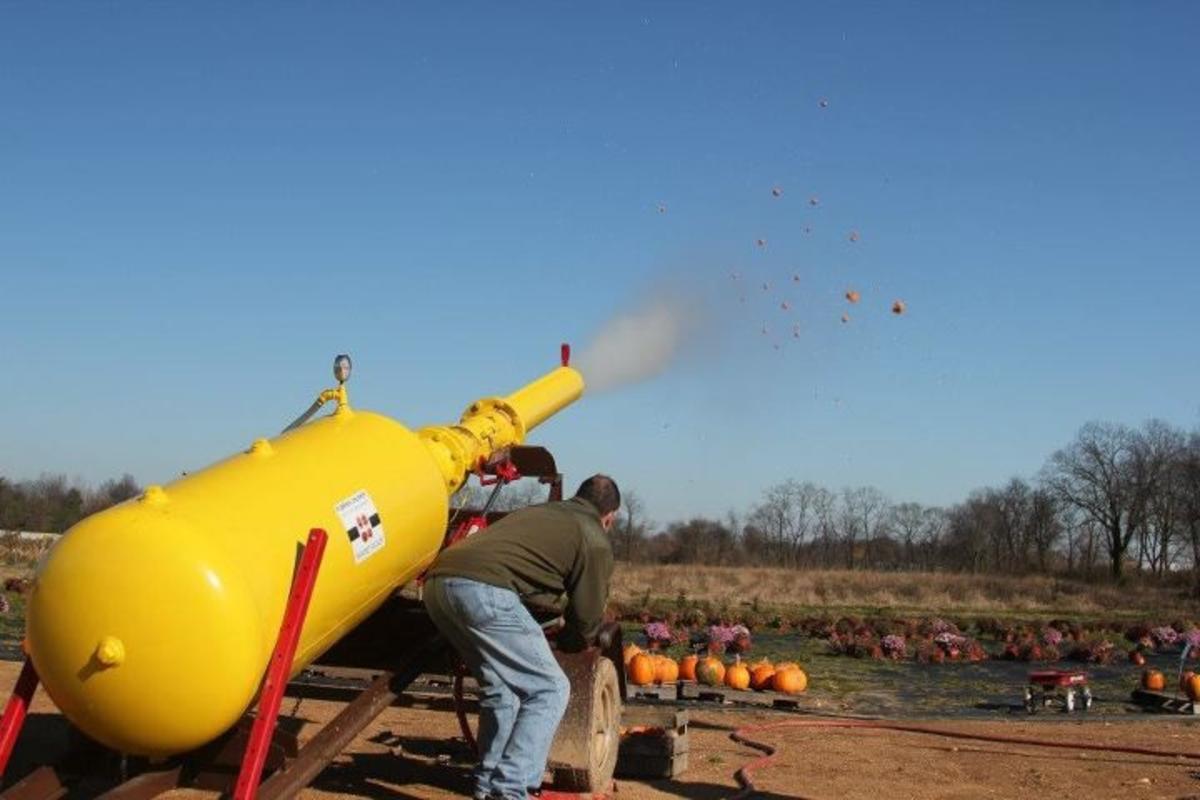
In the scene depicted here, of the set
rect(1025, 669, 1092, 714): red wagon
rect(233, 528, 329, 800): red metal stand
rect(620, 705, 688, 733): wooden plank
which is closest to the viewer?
rect(233, 528, 329, 800): red metal stand

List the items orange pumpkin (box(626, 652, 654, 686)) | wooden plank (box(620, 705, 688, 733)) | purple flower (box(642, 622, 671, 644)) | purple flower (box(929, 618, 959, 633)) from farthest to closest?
purple flower (box(929, 618, 959, 633)), purple flower (box(642, 622, 671, 644)), orange pumpkin (box(626, 652, 654, 686)), wooden plank (box(620, 705, 688, 733))

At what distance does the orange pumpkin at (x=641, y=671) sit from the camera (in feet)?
50.0

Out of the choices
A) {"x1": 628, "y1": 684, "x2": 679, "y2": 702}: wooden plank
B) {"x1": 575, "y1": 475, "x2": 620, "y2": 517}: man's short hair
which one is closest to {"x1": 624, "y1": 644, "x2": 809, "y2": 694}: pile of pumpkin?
{"x1": 628, "y1": 684, "x2": 679, "y2": 702}: wooden plank

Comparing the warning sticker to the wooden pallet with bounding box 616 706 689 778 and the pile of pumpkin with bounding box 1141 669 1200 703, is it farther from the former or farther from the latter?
the pile of pumpkin with bounding box 1141 669 1200 703

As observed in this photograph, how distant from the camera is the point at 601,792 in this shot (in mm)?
8039

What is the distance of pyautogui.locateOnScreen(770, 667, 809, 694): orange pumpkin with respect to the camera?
15.5m

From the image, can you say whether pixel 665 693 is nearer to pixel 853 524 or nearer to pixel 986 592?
pixel 986 592

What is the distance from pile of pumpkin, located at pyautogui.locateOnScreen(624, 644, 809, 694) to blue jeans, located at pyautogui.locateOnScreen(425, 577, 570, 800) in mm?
8473

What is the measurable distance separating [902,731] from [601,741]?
5.38 m

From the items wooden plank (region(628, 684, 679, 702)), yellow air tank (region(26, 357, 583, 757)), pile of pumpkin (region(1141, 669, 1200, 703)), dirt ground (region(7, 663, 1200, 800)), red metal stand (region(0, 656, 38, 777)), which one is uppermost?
yellow air tank (region(26, 357, 583, 757))

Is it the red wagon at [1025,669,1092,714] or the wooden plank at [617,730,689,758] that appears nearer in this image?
the wooden plank at [617,730,689,758]

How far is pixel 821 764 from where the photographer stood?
1026cm

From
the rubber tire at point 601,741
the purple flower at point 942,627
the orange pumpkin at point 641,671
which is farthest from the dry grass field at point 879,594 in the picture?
the rubber tire at point 601,741

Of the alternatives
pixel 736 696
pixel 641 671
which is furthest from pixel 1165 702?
pixel 641 671
